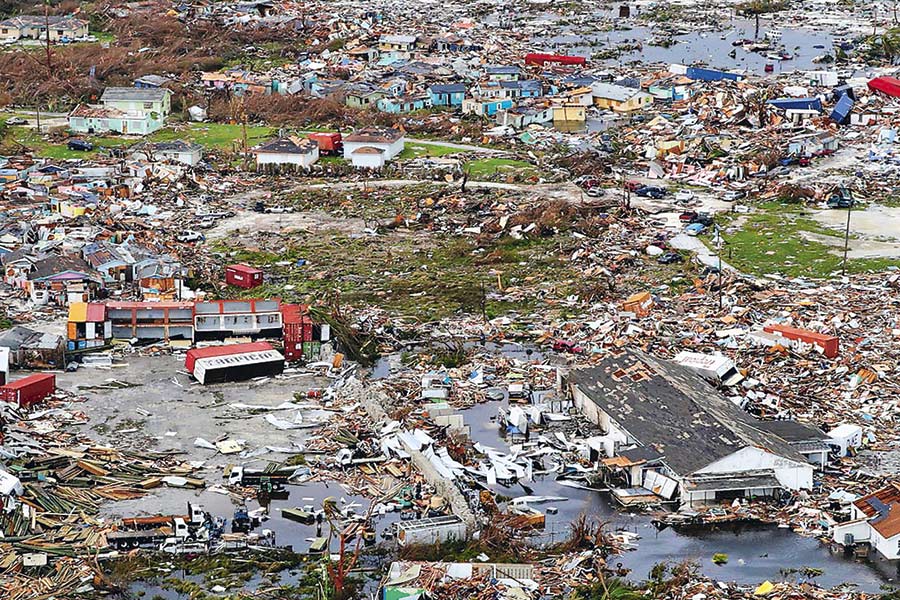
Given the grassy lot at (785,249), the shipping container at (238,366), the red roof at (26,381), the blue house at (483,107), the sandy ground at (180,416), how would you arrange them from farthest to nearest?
1. the blue house at (483,107)
2. the grassy lot at (785,249)
3. the shipping container at (238,366)
4. the red roof at (26,381)
5. the sandy ground at (180,416)

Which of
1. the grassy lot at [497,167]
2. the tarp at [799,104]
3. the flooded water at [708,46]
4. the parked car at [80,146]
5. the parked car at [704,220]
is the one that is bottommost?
the flooded water at [708,46]

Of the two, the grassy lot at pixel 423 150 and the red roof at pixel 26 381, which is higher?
the red roof at pixel 26 381

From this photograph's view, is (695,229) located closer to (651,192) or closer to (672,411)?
(651,192)

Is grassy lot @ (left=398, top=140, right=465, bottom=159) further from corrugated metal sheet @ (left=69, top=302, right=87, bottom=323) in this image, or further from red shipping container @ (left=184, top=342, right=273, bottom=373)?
red shipping container @ (left=184, top=342, right=273, bottom=373)

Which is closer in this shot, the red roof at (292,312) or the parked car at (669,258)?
the red roof at (292,312)

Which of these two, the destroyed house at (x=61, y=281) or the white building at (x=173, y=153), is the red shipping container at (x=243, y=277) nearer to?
the destroyed house at (x=61, y=281)

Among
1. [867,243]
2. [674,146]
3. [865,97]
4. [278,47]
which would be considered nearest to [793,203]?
[867,243]

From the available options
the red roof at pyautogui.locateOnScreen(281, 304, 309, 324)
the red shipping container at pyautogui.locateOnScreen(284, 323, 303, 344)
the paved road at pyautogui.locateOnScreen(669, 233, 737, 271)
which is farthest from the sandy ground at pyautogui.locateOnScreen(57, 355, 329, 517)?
the paved road at pyautogui.locateOnScreen(669, 233, 737, 271)

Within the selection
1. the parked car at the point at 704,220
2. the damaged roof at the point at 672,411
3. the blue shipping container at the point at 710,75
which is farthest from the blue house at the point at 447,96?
the damaged roof at the point at 672,411
